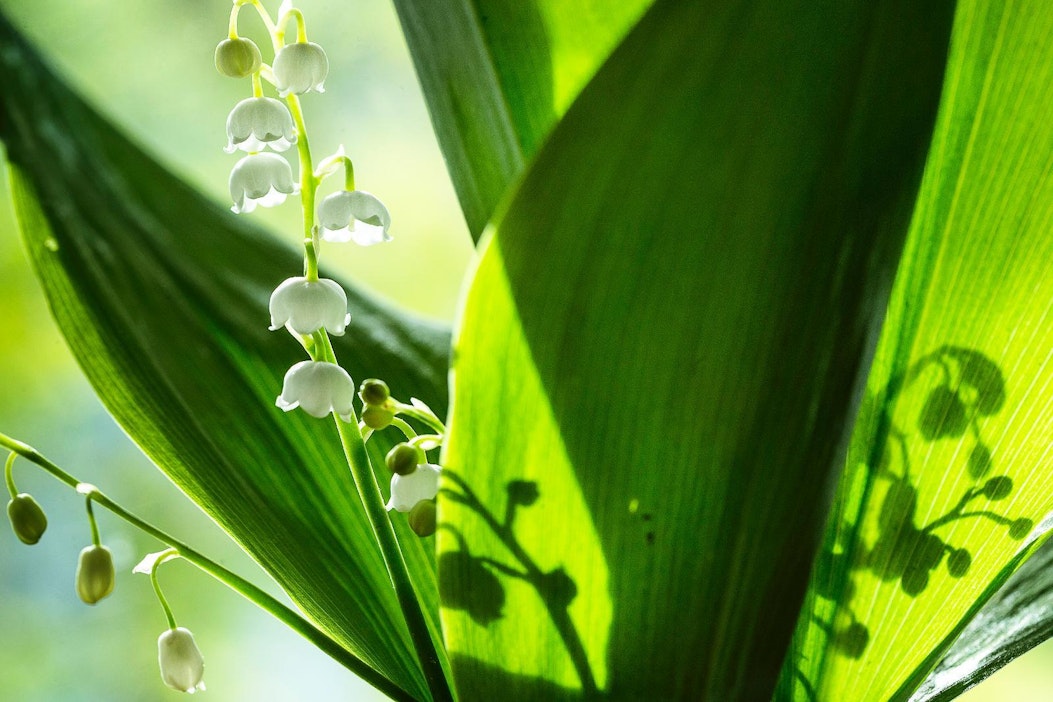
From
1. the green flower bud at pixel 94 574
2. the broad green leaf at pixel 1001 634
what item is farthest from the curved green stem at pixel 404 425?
the broad green leaf at pixel 1001 634

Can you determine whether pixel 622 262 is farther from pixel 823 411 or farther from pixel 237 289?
pixel 237 289

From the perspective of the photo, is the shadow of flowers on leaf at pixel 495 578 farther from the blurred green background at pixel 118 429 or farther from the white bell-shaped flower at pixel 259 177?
the blurred green background at pixel 118 429

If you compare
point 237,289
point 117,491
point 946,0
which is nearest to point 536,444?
point 946,0

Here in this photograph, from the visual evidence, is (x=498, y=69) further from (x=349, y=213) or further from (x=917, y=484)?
(x=917, y=484)

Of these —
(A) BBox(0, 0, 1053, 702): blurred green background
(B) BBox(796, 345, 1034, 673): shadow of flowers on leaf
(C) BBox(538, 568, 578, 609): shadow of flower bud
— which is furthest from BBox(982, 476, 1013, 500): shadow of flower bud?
(A) BBox(0, 0, 1053, 702): blurred green background

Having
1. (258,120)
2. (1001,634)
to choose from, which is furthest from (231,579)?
(1001,634)

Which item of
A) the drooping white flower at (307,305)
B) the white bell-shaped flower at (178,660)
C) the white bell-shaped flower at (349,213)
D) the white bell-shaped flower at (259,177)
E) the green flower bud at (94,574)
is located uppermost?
the white bell-shaped flower at (259,177)

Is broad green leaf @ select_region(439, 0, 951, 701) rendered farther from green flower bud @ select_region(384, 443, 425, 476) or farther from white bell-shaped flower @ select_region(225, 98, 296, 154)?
white bell-shaped flower @ select_region(225, 98, 296, 154)
